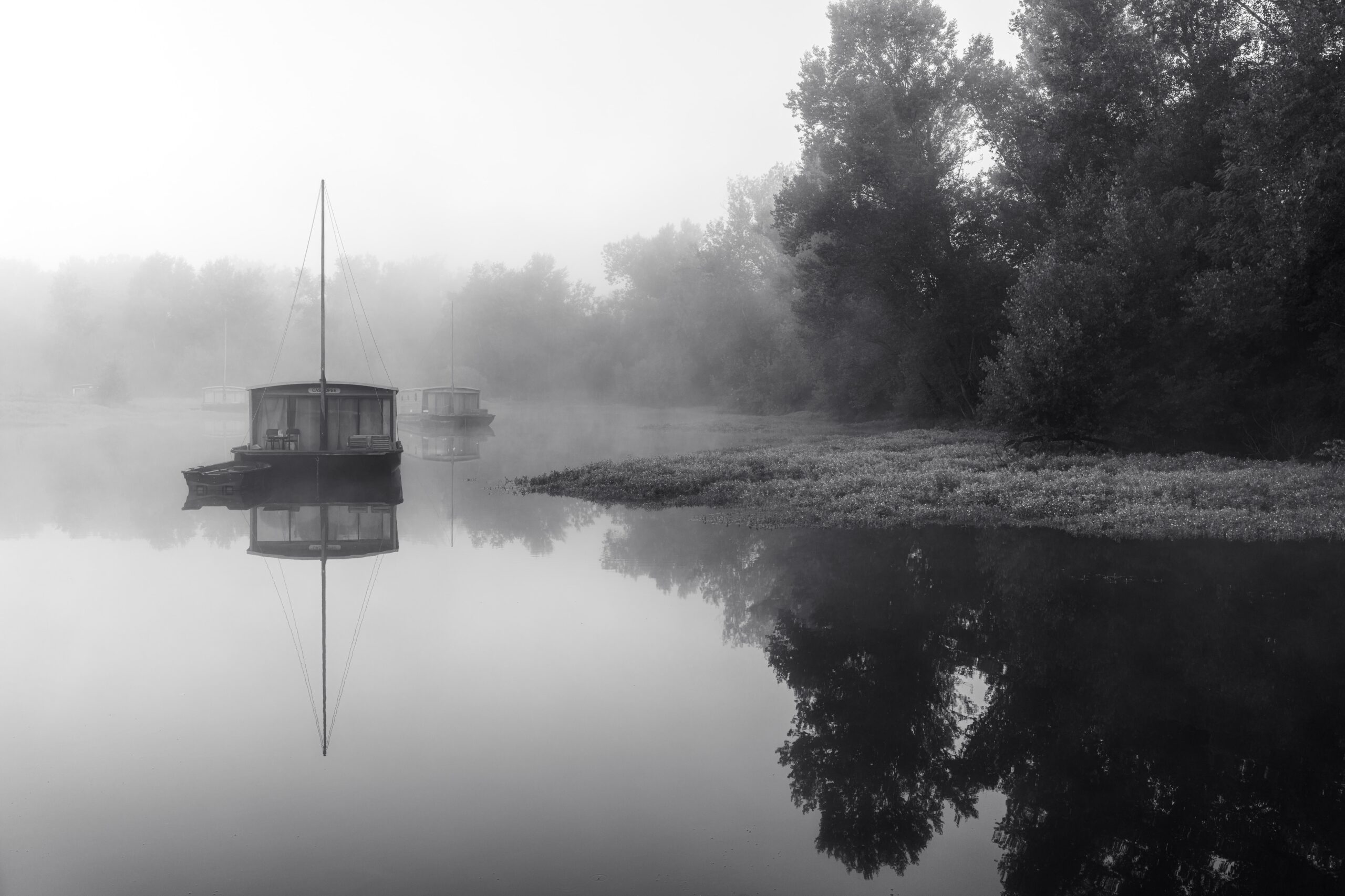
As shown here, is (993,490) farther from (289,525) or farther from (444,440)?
(444,440)

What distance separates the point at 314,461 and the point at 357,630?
17.3 meters

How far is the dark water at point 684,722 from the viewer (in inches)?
278

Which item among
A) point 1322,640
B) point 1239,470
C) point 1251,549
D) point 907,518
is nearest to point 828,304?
point 1239,470

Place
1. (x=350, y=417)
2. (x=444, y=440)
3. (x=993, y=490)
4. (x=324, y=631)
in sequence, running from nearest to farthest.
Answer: (x=324, y=631) → (x=993, y=490) → (x=350, y=417) → (x=444, y=440)

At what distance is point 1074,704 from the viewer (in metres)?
10.1

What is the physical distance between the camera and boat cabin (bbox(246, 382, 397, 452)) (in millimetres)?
32188

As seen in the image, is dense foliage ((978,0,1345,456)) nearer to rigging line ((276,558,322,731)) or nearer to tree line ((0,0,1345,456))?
tree line ((0,0,1345,456))

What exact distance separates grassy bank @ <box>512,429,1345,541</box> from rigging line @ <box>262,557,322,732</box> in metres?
9.97

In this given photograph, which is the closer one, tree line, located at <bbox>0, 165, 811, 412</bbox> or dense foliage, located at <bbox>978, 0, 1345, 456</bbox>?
dense foliage, located at <bbox>978, 0, 1345, 456</bbox>

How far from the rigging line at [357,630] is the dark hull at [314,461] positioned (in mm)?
11263

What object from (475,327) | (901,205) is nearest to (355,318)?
(475,327)

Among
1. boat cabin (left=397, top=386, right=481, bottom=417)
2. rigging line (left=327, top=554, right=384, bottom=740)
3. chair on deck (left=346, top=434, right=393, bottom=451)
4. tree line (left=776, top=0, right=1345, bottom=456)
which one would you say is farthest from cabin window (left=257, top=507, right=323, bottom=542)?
boat cabin (left=397, top=386, right=481, bottom=417)

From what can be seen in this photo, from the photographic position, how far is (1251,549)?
1786cm

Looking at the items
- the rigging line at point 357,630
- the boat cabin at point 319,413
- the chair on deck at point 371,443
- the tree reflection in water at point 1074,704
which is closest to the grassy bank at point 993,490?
the tree reflection in water at point 1074,704
